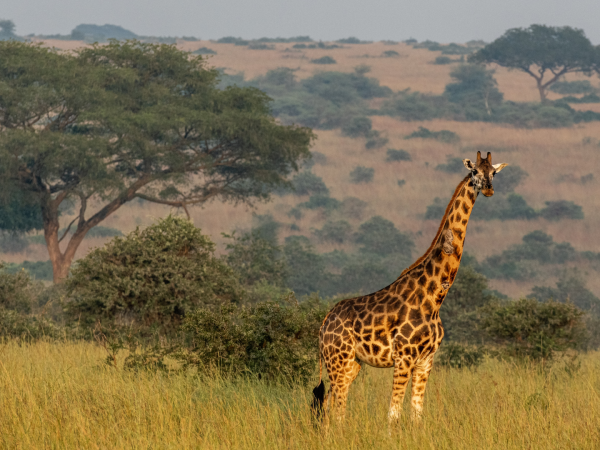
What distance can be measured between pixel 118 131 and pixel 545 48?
60.9m

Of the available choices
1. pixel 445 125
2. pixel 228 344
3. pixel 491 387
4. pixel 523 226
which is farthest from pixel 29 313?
pixel 445 125

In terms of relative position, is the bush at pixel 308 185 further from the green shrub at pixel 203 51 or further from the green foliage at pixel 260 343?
the green shrub at pixel 203 51

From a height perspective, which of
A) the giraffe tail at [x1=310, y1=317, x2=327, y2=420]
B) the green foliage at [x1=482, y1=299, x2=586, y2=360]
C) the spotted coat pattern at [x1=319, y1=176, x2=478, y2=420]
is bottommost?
the green foliage at [x1=482, y1=299, x2=586, y2=360]

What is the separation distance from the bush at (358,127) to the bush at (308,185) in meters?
16.3

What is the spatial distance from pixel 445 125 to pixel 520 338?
74.3m

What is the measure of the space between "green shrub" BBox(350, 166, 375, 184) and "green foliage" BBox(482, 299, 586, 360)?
185 ft

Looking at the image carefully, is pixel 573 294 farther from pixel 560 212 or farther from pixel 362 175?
pixel 362 175

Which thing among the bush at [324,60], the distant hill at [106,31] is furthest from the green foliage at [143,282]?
the distant hill at [106,31]

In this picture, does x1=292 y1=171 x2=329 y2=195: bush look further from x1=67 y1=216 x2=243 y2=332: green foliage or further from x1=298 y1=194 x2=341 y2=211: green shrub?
x1=67 y1=216 x2=243 y2=332: green foliage

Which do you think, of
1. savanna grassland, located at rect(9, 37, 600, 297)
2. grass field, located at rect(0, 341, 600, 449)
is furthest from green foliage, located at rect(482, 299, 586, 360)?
savanna grassland, located at rect(9, 37, 600, 297)

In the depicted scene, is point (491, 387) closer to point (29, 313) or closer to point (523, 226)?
point (29, 313)

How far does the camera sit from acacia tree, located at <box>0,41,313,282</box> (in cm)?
3081

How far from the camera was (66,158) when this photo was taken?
30.2 meters

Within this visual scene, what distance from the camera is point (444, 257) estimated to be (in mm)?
6492
